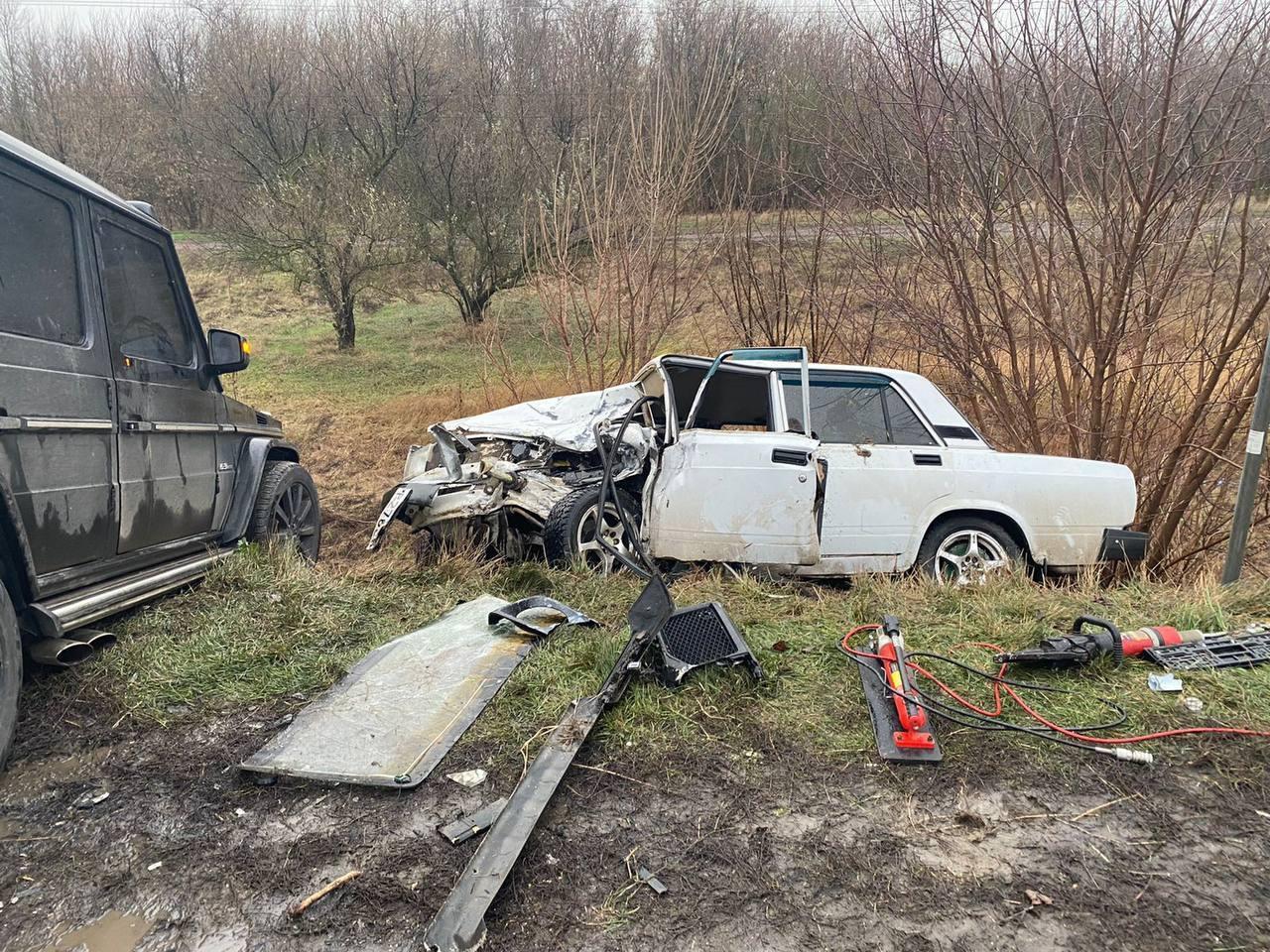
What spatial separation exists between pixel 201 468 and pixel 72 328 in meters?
1.16

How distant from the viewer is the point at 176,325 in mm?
4145

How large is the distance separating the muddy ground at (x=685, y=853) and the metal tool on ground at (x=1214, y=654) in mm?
619

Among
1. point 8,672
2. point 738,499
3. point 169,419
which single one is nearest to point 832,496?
point 738,499

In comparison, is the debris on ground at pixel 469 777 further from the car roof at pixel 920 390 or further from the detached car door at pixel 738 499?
the car roof at pixel 920 390

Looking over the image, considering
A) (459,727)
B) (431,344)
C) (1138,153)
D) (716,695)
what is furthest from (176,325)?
(431,344)

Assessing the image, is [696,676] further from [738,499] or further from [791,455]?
[791,455]

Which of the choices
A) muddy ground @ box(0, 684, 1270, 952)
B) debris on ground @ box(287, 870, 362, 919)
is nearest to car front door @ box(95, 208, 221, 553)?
muddy ground @ box(0, 684, 1270, 952)

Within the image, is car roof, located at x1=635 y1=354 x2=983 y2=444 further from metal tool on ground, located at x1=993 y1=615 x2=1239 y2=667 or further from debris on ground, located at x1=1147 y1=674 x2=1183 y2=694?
debris on ground, located at x1=1147 y1=674 x2=1183 y2=694

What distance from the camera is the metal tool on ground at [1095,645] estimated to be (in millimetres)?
3174

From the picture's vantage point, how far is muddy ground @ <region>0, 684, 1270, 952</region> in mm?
1893

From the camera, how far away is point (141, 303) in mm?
3807

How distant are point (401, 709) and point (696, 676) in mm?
1193

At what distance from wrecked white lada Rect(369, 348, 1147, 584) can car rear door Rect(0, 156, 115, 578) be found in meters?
2.10

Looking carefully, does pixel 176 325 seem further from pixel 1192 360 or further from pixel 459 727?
pixel 1192 360
